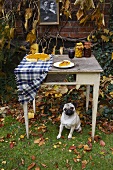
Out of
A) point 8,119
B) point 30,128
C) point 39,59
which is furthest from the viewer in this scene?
point 8,119

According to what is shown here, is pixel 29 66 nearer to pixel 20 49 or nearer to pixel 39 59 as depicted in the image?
pixel 39 59

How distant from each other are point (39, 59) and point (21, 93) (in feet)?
1.34

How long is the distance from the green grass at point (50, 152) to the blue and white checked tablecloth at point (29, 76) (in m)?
0.52

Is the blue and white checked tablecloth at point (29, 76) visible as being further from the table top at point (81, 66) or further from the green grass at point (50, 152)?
the green grass at point (50, 152)

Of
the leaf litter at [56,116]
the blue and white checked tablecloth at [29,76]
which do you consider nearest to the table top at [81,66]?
the blue and white checked tablecloth at [29,76]

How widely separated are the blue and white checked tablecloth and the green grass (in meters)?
0.52

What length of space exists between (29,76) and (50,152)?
80 cm

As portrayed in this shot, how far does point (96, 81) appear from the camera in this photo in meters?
2.14

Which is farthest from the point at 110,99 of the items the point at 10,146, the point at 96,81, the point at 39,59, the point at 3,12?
the point at 3,12

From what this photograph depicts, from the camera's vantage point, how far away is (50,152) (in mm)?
2258

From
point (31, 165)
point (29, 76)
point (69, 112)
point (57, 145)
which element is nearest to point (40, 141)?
point (57, 145)

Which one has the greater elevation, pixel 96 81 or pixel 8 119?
pixel 96 81

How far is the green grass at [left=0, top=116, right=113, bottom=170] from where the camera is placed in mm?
2098

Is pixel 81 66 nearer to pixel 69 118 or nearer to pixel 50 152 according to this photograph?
pixel 69 118
